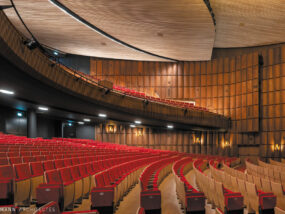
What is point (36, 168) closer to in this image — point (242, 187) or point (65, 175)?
point (65, 175)

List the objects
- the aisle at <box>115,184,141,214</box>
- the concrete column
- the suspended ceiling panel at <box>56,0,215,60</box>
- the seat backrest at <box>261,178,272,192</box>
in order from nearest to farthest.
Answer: the aisle at <box>115,184,141,214</box> < the seat backrest at <box>261,178,272,192</box> < the suspended ceiling panel at <box>56,0,215,60</box> < the concrete column

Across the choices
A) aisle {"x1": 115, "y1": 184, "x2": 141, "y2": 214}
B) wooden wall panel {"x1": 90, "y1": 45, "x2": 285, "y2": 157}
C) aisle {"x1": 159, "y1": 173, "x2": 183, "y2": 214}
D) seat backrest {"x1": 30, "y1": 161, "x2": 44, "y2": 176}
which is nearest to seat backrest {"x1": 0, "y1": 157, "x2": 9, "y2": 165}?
seat backrest {"x1": 30, "y1": 161, "x2": 44, "y2": 176}

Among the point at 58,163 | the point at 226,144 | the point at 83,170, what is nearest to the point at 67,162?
the point at 58,163

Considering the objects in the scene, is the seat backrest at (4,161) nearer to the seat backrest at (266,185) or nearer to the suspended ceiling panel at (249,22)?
the seat backrest at (266,185)

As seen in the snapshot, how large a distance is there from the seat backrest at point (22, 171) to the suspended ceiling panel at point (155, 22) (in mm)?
6135

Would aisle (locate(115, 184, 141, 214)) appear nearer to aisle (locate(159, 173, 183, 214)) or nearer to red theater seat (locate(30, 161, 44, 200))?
aisle (locate(159, 173, 183, 214))

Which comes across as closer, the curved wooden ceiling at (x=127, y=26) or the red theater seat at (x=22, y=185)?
the red theater seat at (x=22, y=185)

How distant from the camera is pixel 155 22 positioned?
941 cm

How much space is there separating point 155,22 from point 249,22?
3384 millimetres

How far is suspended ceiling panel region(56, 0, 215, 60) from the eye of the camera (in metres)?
8.26

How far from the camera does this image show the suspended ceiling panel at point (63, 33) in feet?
27.6

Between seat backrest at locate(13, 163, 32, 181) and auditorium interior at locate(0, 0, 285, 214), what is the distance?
0.05 feet

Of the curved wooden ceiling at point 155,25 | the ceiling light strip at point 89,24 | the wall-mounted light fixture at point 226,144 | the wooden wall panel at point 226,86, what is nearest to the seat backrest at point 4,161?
the curved wooden ceiling at point 155,25

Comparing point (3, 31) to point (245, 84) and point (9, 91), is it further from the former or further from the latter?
point (245, 84)
